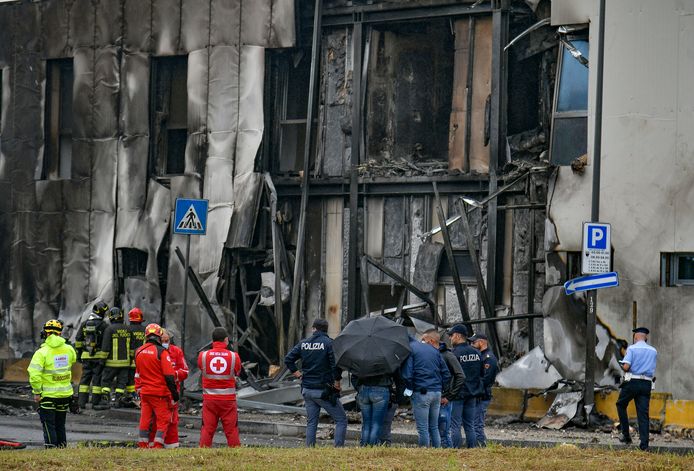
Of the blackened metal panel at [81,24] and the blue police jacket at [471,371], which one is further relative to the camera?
the blackened metal panel at [81,24]

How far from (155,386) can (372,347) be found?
2810mm

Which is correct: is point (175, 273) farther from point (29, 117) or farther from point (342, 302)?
point (29, 117)

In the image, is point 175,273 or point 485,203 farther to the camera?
point 175,273

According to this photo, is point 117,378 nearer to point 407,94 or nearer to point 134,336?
point 134,336

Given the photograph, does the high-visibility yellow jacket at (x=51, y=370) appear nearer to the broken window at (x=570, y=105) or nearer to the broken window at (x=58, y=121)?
the broken window at (x=570, y=105)

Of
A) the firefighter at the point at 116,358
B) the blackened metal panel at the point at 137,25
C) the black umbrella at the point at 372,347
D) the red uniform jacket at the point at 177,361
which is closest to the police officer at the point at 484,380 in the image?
the black umbrella at the point at 372,347

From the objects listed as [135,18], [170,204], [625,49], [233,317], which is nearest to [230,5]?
[135,18]

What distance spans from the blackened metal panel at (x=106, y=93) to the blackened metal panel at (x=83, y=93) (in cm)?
13

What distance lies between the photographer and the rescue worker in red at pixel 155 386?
16797mm

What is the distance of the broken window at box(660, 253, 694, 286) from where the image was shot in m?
21.9

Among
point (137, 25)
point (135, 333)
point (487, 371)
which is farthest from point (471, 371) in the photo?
point (137, 25)

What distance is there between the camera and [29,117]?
29625 mm

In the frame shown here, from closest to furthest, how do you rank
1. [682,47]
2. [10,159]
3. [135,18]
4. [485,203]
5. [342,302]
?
[682,47] → [485,203] → [342,302] → [135,18] → [10,159]

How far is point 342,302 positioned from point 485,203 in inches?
146
